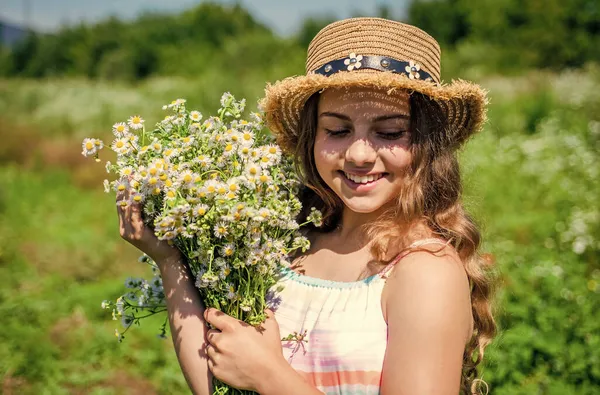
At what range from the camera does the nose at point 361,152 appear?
1.78 m

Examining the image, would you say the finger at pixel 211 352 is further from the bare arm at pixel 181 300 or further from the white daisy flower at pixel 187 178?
the white daisy flower at pixel 187 178

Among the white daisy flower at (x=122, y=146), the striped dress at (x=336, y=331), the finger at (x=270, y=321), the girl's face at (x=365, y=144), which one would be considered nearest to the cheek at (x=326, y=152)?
the girl's face at (x=365, y=144)

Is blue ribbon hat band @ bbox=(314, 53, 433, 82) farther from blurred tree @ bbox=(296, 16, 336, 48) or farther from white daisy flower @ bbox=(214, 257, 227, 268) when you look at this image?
blurred tree @ bbox=(296, 16, 336, 48)

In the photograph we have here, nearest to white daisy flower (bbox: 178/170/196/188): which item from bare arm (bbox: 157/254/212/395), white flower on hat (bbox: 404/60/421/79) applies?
bare arm (bbox: 157/254/212/395)

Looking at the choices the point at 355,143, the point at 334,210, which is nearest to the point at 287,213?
the point at 355,143

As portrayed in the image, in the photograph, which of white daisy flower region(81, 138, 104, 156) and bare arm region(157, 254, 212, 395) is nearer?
white daisy flower region(81, 138, 104, 156)

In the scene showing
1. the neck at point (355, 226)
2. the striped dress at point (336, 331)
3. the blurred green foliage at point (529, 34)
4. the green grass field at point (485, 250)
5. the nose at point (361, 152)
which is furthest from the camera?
the blurred green foliage at point (529, 34)

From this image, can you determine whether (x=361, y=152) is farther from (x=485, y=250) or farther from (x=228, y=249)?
(x=485, y=250)

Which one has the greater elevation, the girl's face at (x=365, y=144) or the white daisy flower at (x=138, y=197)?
the girl's face at (x=365, y=144)

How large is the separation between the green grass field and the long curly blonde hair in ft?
1.06

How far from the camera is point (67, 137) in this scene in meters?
14.5

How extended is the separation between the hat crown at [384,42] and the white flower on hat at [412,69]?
0.02 metres

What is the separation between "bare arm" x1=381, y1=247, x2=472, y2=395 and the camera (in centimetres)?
157

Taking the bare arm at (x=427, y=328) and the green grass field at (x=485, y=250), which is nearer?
the bare arm at (x=427, y=328)
